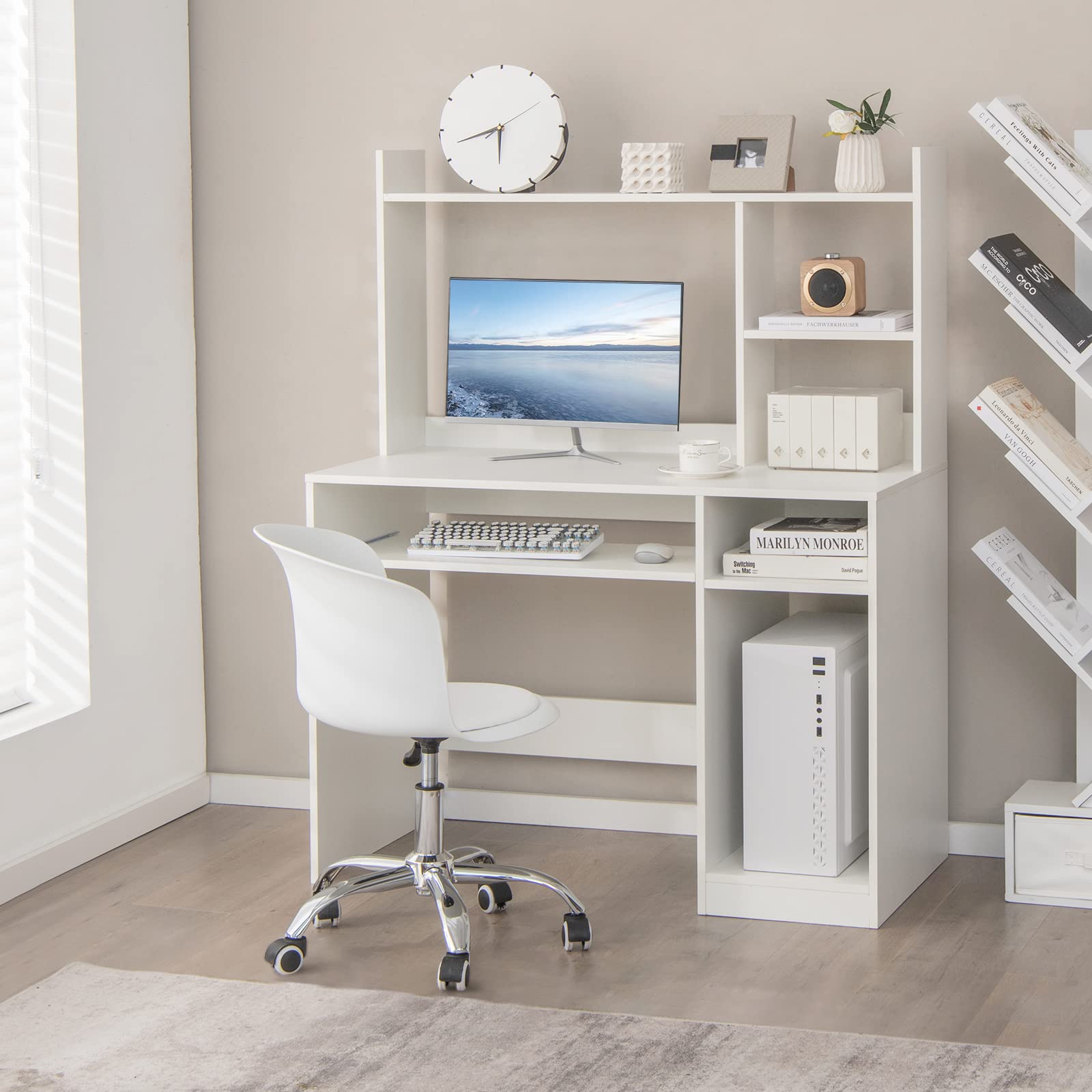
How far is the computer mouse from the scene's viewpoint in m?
Answer: 3.46

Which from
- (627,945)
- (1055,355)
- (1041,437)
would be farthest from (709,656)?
(1055,355)

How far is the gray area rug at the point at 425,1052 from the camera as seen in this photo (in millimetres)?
2604

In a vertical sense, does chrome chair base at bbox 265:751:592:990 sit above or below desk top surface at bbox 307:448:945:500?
below

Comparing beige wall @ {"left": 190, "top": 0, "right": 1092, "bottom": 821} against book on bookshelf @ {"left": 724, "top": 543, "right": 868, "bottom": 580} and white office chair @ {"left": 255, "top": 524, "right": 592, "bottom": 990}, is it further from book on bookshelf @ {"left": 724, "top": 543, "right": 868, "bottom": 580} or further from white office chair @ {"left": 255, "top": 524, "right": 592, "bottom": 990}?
white office chair @ {"left": 255, "top": 524, "right": 592, "bottom": 990}

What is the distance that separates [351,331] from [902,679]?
1.65m

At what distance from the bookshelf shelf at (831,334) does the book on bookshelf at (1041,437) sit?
8.5 inches

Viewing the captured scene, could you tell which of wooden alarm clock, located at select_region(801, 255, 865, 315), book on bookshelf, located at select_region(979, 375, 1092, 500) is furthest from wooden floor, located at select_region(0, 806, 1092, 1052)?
wooden alarm clock, located at select_region(801, 255, 865, 315)

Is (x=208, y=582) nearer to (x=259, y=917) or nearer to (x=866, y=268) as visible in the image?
(x=259, y=917)

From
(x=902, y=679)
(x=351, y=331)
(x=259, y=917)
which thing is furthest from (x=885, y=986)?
(x=351, y=331)

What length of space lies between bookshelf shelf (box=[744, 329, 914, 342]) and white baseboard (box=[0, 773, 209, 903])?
1.89m

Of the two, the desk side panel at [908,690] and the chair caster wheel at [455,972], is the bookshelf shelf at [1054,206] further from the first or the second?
the chair caster wheel at [455,972]

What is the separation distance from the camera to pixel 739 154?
356 centimetres

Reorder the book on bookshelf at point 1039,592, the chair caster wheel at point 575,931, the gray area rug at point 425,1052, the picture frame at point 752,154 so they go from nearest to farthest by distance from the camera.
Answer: the gray area rug at point 425,1052 → the chair caster wheel at point 575,931 → the book on bookshelf at point 1039,592 → the picture frame at point 752,154

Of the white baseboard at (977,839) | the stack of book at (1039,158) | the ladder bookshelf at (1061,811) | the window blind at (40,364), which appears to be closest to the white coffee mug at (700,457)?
the ladder bookshelf at (1061,811)
